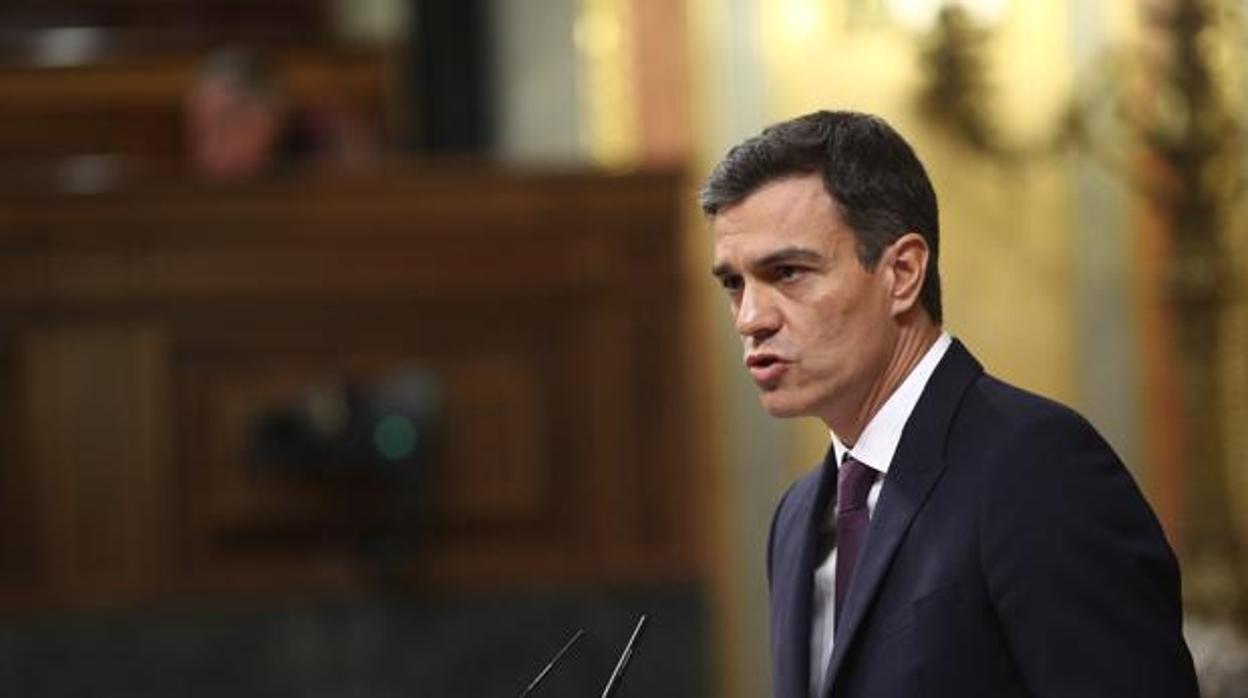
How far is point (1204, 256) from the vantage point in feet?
22.6

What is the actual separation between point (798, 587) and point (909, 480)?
15cm

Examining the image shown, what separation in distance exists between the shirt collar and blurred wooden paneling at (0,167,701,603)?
13.2ft

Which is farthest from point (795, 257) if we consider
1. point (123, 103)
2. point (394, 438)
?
point (123, 103)

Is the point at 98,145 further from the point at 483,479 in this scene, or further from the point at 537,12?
the point at 483,479

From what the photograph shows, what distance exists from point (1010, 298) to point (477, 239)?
5.80 feet

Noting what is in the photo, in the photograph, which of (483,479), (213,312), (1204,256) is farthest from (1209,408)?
(213,312)

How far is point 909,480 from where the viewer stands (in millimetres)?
1798

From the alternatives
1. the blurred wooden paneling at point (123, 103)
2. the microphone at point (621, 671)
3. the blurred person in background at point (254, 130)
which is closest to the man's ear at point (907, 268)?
the microphone at point (621, 671)

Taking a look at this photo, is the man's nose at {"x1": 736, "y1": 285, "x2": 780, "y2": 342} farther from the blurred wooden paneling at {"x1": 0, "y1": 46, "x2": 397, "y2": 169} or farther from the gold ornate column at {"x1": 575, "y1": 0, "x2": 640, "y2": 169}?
the blurred wooden paneling at {"x1": 0, "y1": 46, "x2": 397, "y2": 169}

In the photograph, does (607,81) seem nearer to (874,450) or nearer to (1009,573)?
(874,450)

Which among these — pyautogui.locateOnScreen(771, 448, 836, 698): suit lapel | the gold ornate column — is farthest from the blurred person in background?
pyautogui.locateOnScreen(771, 448, 836, 698): suit lapel

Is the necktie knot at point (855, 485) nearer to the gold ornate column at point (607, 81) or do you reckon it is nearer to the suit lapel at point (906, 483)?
the suit lapel at point (906, 483)

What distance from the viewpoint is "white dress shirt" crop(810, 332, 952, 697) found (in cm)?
184

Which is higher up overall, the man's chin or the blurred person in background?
the blurred person in background
